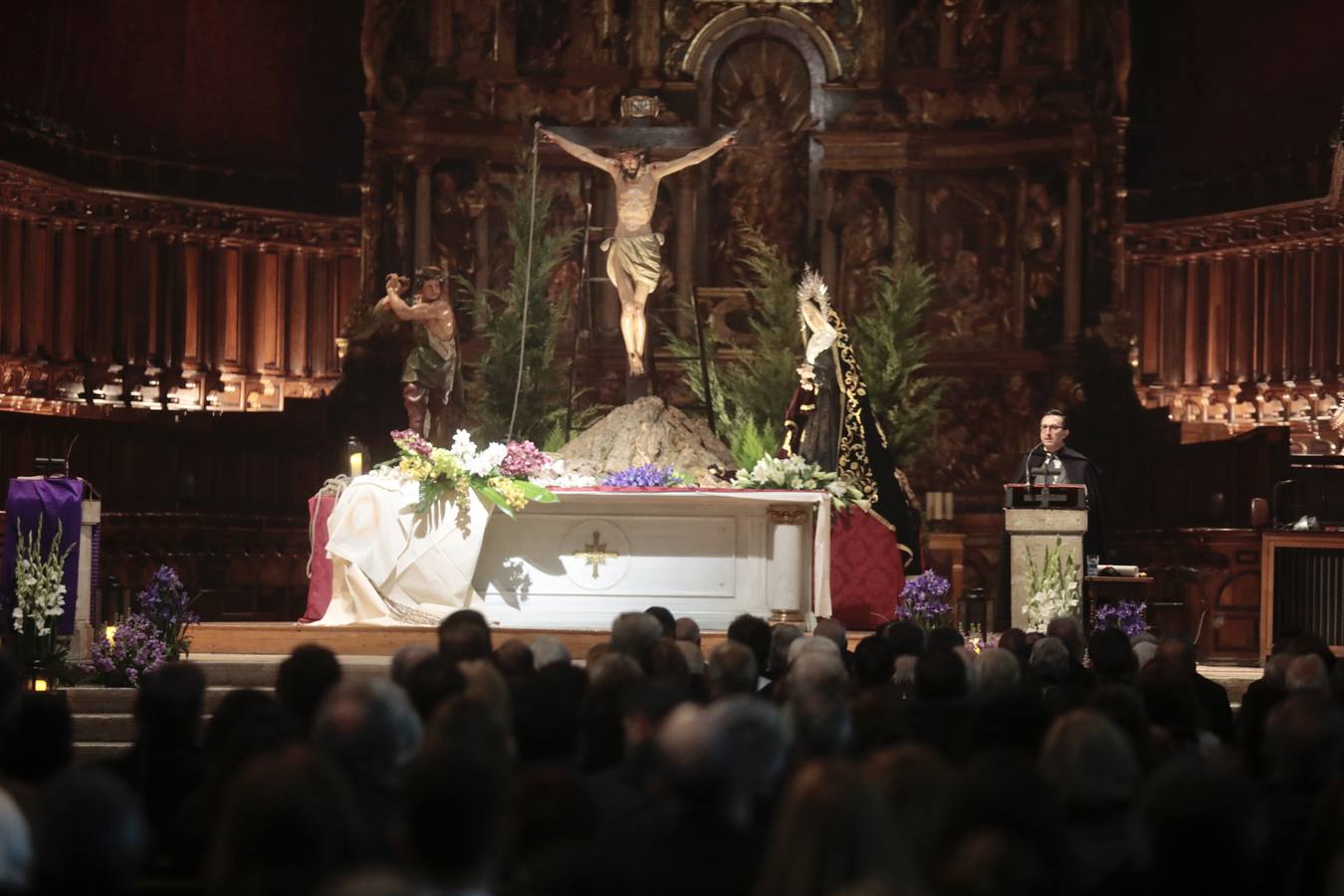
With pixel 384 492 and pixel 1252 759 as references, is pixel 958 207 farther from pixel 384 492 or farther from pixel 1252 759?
pixel 1252 759

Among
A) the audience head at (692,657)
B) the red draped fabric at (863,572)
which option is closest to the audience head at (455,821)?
the audience head at (692,657)

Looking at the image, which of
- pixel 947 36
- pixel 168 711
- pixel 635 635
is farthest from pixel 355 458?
pixel 947 36

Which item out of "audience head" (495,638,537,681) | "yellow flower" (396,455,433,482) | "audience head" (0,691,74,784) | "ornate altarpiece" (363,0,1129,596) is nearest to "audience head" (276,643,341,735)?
"audience head" (0,691,74,784)

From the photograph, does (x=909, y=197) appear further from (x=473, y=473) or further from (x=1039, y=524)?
(x=473, y=473)

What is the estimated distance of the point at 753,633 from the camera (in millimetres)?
8016

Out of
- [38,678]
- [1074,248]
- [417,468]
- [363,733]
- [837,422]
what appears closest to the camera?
[363,733]

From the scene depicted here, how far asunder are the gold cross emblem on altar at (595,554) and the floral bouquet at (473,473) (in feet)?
1.72

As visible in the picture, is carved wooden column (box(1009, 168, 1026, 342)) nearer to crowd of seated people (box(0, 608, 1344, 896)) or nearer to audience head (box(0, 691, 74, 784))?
crowd of seated people (box(0, 608, 1344, 896))

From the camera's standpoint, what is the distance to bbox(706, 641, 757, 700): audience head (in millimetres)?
6406

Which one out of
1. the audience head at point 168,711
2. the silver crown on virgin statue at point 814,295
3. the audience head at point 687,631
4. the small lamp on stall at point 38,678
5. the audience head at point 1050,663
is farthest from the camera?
the silver crown on virgin statue at point 814,295

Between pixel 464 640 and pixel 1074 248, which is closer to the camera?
pixel 464 640

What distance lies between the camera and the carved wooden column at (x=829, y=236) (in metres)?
19.3

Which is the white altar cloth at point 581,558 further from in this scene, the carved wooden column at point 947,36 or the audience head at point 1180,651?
the carved wooden column at point 947,36

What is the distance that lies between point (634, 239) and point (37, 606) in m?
4.93
